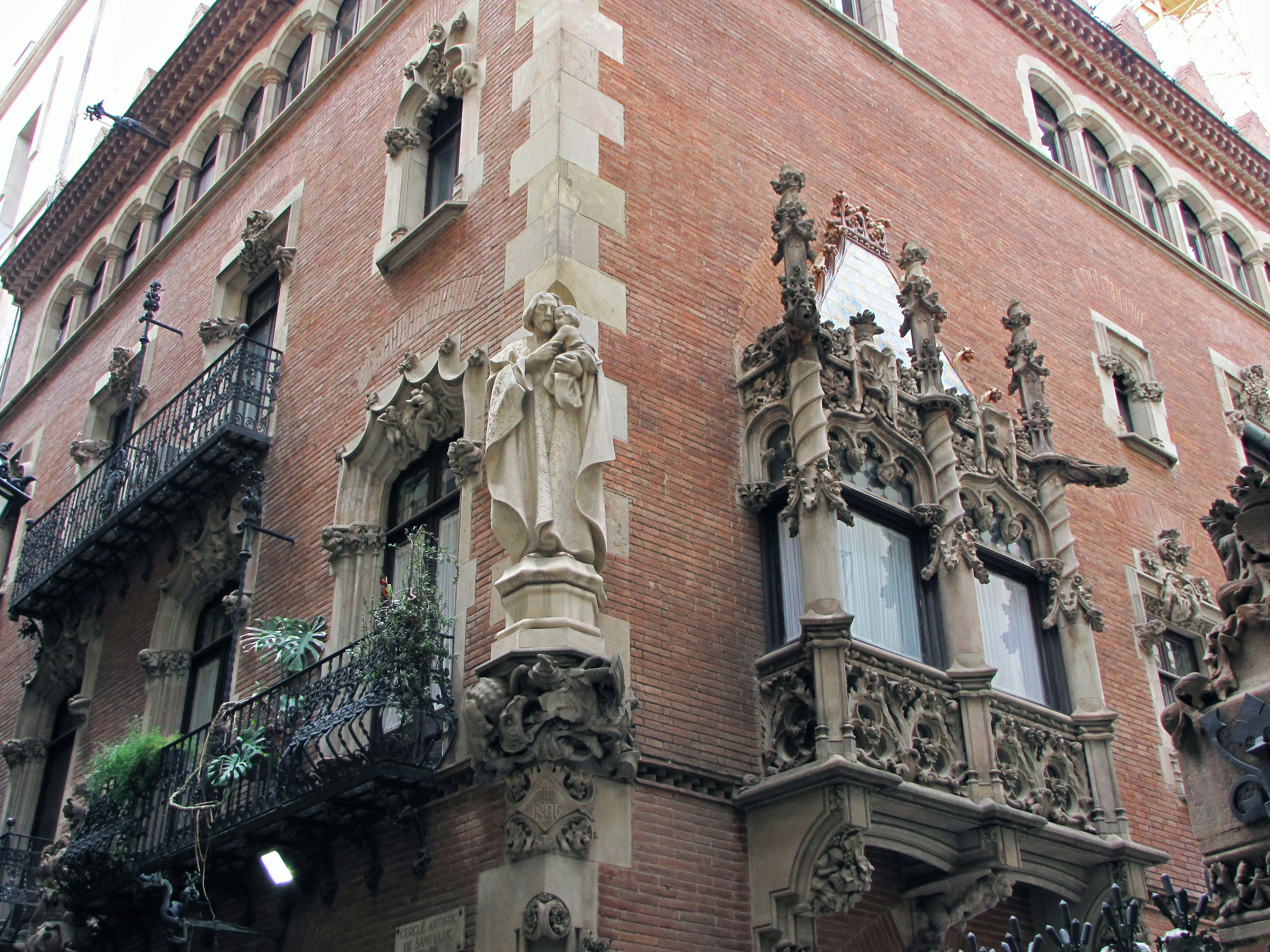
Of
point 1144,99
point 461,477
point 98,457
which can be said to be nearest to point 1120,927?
point 461,477

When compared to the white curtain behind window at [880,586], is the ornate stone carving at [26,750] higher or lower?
higher

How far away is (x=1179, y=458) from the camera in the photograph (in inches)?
663

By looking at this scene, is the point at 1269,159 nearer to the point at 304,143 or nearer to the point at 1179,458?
the point at 1179,458

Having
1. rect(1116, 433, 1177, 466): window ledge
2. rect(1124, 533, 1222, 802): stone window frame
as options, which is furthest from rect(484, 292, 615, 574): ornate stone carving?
rect(1116, 433, 1177, 466): window ledge

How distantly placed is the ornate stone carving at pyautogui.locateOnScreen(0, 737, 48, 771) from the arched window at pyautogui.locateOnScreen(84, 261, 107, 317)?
874cm

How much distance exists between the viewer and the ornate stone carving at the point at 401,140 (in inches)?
541

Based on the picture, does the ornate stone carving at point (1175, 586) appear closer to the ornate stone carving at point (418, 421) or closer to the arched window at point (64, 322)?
the ornate stone carving at point (418, 421)

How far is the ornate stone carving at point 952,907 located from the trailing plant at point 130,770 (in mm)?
6915

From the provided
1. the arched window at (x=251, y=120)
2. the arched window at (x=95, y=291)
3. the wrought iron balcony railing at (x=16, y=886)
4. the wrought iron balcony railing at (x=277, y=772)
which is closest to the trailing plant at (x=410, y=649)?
the wrought iron balcony railing at (x=277, y=772)

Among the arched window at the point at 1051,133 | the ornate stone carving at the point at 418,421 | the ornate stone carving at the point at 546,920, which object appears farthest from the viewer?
the arched window at the point at 1051,133

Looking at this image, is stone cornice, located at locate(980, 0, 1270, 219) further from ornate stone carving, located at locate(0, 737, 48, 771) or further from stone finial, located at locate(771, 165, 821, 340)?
ornate stone carving, located at locate(0, 737, 48, 771)

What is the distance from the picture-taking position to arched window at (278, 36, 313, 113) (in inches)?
703

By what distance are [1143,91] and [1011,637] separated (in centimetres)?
1252

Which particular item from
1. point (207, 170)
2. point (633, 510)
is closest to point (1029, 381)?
point (633, 510)
